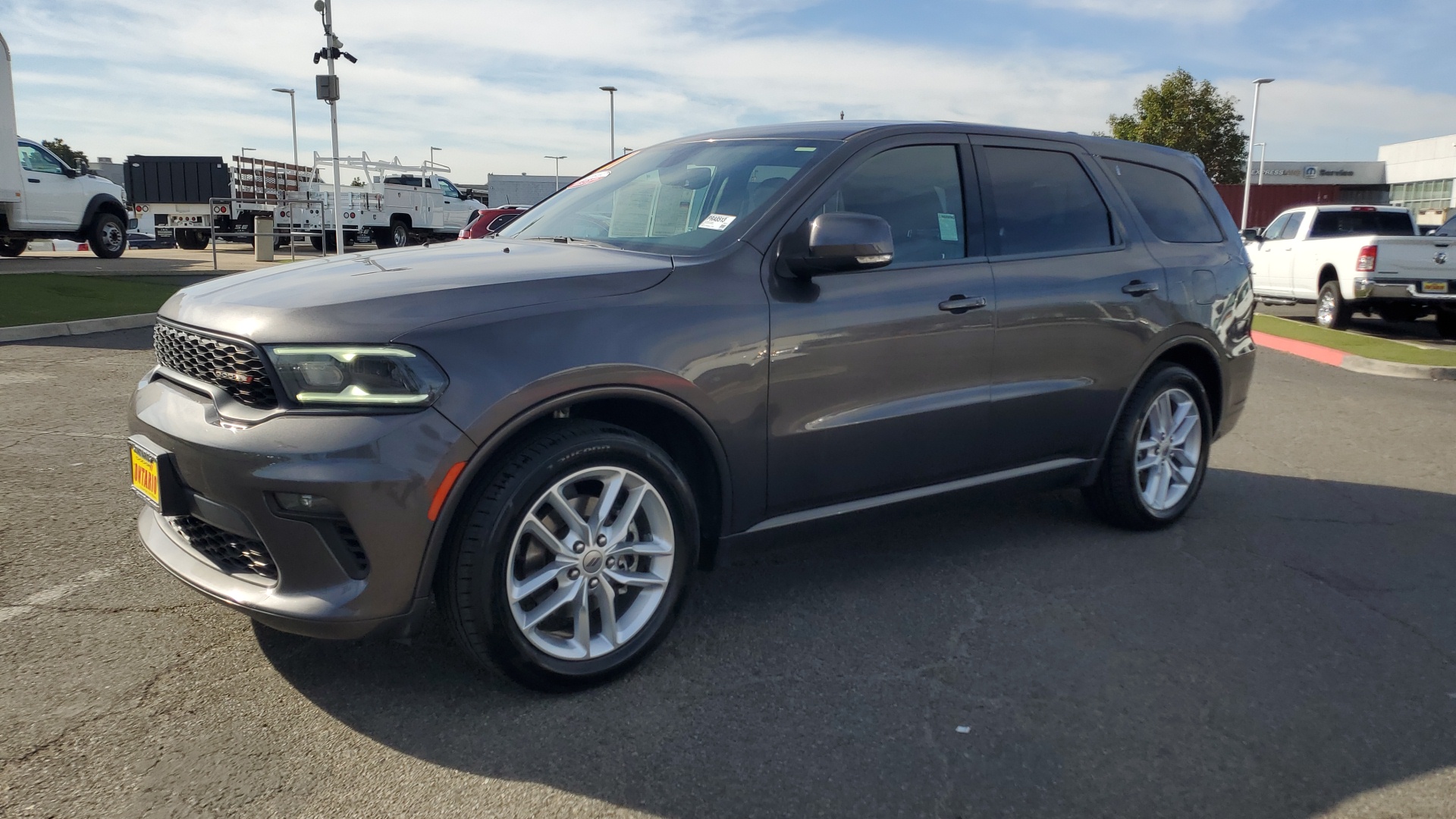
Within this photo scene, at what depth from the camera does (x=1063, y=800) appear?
2660 mm

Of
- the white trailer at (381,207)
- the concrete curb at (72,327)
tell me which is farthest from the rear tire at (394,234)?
the concrete curb at (72,327)

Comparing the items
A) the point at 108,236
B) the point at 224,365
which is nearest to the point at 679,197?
the point at 224,365

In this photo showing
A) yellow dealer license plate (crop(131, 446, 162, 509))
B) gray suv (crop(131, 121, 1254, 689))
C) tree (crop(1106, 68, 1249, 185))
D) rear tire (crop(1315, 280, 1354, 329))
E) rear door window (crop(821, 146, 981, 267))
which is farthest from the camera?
tree (crop(1106, 68, 1249, 185))

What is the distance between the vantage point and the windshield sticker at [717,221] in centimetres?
362

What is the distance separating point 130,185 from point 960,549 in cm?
2895

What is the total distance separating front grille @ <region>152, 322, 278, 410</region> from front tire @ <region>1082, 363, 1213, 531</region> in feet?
11.5

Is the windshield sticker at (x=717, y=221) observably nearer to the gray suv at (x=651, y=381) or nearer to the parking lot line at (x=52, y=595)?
the gray suv at (x=651, y=381)

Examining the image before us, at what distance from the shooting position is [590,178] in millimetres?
4711

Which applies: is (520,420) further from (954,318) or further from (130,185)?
(130,185)

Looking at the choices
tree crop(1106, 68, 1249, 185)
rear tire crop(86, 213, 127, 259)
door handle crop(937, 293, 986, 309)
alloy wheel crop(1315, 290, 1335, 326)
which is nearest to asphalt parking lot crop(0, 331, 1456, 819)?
door handle crop(937, 293, 986, 309)

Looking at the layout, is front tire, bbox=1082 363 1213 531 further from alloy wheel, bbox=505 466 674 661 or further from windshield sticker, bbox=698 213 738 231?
alloy wheel, bbox=505 466 674 661

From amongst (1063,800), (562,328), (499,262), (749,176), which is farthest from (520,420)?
(1063,800)

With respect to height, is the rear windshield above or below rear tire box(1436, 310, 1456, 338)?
above

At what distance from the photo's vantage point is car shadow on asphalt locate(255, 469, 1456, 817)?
273cm
